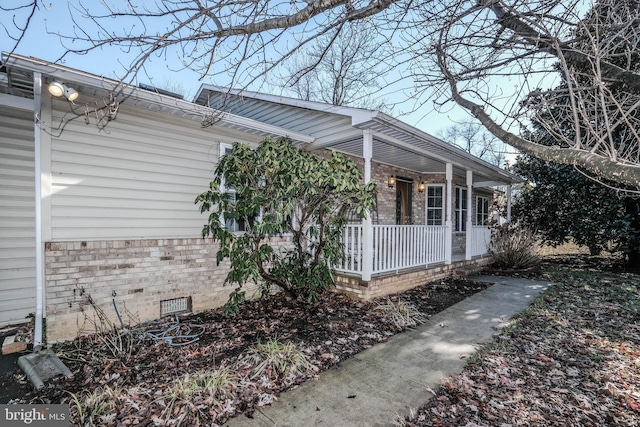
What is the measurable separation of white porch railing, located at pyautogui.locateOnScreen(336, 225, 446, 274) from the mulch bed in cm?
88

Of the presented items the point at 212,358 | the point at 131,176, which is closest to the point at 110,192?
the point at 131,176

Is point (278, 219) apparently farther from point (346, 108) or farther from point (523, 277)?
point (523, 277)

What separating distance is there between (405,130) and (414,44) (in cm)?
172

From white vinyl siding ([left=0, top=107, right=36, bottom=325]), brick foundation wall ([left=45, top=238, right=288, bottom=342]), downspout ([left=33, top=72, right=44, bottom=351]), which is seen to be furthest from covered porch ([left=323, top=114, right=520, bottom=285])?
white vinyl siding ([left=0, top=107, right=36, bottom=325])

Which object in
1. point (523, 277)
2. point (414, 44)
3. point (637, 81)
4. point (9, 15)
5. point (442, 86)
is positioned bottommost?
point (523, 277)

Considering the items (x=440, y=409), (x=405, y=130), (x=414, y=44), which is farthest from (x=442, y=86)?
(x=440, y=409)

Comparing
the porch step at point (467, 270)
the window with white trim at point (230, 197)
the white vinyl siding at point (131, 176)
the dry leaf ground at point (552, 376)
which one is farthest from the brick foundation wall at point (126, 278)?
the porch step at point (467, 270)

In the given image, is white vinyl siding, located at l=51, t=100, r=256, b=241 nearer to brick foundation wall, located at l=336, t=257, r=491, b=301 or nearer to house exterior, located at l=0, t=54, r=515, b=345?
house exterior, located at l=0, t=54, r=515, b=345

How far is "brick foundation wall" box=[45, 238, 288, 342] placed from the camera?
12.7 feet

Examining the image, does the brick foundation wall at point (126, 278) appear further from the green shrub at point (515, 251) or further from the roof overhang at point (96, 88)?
the green shrub at point (515, 251)

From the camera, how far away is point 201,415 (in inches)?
96.4

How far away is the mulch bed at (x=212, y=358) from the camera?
2545 mm

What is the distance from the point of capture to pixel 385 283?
5.92 m

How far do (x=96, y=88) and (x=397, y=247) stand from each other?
5646mm
